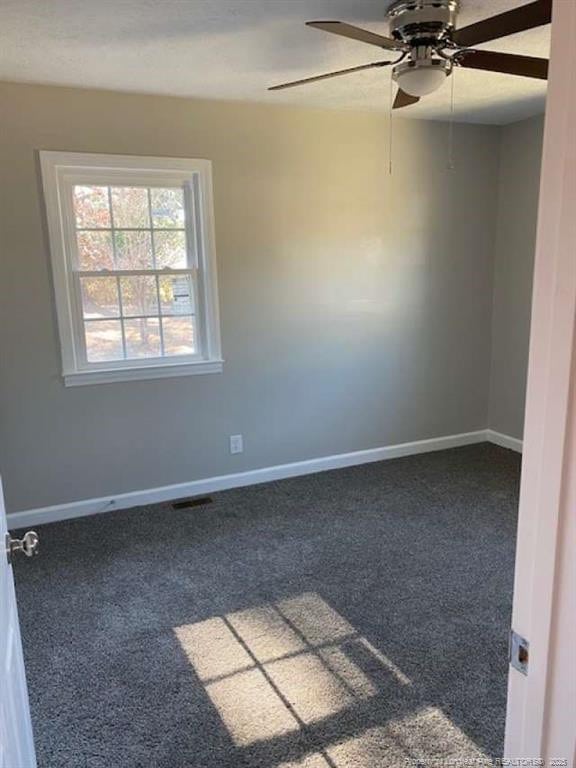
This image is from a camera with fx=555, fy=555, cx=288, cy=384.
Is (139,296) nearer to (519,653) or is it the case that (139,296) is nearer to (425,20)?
(425,20)

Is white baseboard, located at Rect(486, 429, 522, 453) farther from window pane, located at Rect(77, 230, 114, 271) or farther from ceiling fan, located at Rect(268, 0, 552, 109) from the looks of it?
window pane, located at Rect(77, 230, 114, 271)

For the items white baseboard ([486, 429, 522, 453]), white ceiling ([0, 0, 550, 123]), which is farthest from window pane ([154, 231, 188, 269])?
white baseboard ([486, 429, 522, 453])

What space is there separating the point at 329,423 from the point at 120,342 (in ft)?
5.37

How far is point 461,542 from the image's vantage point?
123 inches

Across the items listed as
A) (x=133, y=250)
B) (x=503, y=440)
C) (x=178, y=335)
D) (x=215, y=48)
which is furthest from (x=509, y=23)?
(x=503, y=440)

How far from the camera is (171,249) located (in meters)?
3.56

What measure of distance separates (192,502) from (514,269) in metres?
3.08

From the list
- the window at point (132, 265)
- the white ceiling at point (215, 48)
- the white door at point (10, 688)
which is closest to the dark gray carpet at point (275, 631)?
the white door at point (10, 688)

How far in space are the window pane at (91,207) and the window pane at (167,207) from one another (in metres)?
0.29

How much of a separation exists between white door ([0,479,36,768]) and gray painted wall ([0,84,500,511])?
7.22 ft

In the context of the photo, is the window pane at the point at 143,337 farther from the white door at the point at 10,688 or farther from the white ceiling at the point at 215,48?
the white door at the point at 10,688

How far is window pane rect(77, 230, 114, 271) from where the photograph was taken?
334cm

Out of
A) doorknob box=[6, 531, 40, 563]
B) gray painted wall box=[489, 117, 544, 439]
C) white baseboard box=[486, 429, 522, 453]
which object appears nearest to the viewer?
doorknob box=[6, 531, 40, 563]

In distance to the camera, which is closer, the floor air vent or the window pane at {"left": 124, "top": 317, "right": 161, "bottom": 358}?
the window pane at {"left": 124, "top": 317, "right": 161, "bottom": 358}
